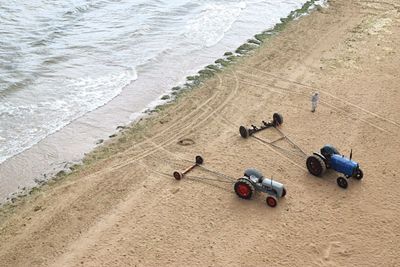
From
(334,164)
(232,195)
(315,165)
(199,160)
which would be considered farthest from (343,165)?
(199,160)

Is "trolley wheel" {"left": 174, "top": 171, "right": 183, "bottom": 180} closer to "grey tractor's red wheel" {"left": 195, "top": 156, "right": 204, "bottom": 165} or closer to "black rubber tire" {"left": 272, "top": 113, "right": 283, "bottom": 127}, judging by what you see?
"grey tractor's red wheel" {"left": 195, "top": 156, "right": 204, "bottom": 165}

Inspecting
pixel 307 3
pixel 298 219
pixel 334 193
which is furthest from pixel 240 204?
pixel 307 3

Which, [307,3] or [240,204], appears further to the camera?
[307,3]

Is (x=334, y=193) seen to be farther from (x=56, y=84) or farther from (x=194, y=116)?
(x=56, y=84)

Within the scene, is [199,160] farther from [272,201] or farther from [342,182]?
[342,182]

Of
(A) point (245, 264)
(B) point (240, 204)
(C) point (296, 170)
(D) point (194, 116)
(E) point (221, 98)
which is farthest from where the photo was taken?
(E) point (221, 98)

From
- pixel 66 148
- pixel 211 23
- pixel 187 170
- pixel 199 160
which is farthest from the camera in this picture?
pixel 211 23
